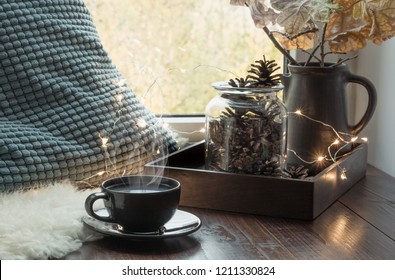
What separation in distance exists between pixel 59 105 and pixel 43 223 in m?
0.23

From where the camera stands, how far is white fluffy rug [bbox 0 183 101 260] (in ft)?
2.64

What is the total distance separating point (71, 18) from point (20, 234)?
39 cm

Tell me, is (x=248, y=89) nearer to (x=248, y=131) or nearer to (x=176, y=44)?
(x=248, y=131)

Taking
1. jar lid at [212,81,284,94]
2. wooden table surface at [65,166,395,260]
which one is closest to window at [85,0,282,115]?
jar lid at [212,81,284,94]

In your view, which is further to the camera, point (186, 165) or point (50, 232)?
point (186, 165)

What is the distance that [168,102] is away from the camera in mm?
1400

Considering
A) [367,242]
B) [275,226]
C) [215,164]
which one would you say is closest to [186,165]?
[215,164]

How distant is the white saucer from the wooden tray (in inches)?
2.8

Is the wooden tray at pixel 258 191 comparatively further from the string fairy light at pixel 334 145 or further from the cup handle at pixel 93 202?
the cup handle at pixel 93 202

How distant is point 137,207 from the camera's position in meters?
0.84

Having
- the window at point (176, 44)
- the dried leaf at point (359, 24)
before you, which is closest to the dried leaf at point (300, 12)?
the dried leaf at point (359, 24)

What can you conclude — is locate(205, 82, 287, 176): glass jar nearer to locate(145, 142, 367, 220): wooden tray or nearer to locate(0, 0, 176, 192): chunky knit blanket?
locate(145, 142, 367, 220): wooden tray
